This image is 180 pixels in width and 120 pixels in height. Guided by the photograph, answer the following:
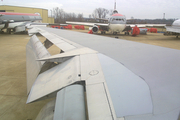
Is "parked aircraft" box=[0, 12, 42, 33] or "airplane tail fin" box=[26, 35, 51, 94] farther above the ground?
"parked aircraft" box=[0, 12, 42, 33]

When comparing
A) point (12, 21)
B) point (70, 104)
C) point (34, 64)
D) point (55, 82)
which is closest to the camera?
point (70, 104)

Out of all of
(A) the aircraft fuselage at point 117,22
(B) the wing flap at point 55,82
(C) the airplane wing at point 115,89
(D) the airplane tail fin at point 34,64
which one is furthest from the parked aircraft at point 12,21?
(C) the airplane wing at point 115,89

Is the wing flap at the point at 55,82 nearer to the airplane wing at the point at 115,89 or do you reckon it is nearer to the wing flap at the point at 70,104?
the airplane wing at the point at 115,89

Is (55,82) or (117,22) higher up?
(117,22)

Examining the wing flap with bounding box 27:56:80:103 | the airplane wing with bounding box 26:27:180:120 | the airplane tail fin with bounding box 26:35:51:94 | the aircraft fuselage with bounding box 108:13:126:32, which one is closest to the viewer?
the airplane wing with bounding box 26:27:180:120

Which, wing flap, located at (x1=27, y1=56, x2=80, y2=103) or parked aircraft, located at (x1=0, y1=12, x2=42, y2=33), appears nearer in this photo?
wing flap, located at (x1=27, y1=56, x2=80, y2=103)

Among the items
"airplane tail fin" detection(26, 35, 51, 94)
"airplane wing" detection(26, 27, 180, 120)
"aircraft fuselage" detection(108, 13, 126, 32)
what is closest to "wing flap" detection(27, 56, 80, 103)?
"airplane wing" detection(26, 27, 180, 120)

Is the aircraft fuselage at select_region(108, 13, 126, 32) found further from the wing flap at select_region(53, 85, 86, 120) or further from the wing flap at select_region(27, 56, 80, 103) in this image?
Answer: the wing flap at select_region(53, 85, 86, 120)

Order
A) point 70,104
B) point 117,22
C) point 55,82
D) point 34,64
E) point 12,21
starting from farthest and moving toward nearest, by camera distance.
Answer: point 12,21 → point 117,22 → point 34,64 → point 55,82 → point 70,104

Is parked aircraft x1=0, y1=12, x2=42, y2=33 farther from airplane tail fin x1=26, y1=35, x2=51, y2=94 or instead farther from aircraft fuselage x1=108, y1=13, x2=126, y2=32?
airplane tail fin x1=26, y1=35, x2=51, y2=94

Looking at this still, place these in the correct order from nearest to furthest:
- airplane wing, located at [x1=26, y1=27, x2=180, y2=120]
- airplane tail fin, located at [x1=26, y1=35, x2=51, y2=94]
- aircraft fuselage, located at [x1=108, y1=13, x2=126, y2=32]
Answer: airplane wing, located at [x1=26, y1=27, x2=180, y2=120]
airplane tail fin, located at [x1=26, y1=35, x2=51, y2=94]
aircraft fuselage, located at [x1=108, y1=13, x2=126, y2=32]

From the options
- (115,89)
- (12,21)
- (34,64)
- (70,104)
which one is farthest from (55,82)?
(12,21)

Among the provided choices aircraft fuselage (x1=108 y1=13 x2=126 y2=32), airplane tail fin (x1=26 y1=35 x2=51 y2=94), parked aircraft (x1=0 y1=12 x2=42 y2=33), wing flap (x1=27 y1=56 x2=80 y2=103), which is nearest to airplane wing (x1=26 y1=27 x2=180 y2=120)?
wing flap (x1=27 y1=56 x2=80 y2=103)

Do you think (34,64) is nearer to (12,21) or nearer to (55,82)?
(55,82)
